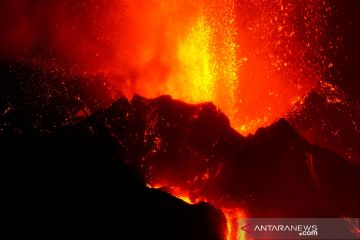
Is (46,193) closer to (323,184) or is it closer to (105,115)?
(105,115)

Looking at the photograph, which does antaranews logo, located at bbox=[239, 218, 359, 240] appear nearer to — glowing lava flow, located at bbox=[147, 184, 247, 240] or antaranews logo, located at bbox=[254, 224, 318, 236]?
antaranews logo, located at bbox=[254, 224, 318, 236]

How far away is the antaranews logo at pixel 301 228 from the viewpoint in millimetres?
13109

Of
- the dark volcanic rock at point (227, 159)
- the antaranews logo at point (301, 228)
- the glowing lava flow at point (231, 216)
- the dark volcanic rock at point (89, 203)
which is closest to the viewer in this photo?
the dark volcanic rock at point (89, 203)

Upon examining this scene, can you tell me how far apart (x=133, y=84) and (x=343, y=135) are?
11.2m

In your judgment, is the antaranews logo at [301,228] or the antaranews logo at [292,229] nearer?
the antaranews logo at [301,228]

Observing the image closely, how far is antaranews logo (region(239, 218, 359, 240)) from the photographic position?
43.0 ft

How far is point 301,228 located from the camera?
13.5 metres

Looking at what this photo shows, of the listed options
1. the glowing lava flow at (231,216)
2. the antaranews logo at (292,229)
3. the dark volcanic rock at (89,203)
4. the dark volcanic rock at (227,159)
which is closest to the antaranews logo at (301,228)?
the antaranews logo at (292,229)

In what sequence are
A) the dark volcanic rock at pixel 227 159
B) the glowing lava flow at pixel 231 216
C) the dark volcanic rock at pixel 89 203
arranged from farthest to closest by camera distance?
the dark volcanic rock at pixel 227 159 < the glowing lava flow at pixel 231 216 < the dark volcanic rock at pixel 89 203

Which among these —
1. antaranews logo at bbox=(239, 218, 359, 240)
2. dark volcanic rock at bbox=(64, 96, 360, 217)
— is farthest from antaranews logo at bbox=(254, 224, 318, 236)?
dark volcanic rock at bbox=(64, 96, 360, 217)

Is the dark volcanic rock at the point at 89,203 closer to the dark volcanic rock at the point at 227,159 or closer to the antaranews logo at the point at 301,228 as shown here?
the antaranews logo at the point at 301,228

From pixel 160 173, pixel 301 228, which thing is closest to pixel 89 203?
pixel 160 173

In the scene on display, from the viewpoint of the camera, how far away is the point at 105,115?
1772cm

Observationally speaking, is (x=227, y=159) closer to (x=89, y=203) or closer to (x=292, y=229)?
(x=292, y=229)
